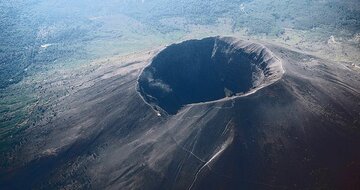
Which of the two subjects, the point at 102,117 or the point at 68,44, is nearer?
the point at 102,117

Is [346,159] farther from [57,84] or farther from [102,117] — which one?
[57,84]

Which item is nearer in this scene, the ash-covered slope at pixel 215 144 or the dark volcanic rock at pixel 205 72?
the ash-covered slope at pixel 215 144

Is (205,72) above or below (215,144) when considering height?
below

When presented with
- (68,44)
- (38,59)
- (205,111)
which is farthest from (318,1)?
(205,111)

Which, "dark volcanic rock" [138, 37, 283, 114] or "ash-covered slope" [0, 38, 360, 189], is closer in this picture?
"ash-covered slope" [0, 38, 360, 189]
